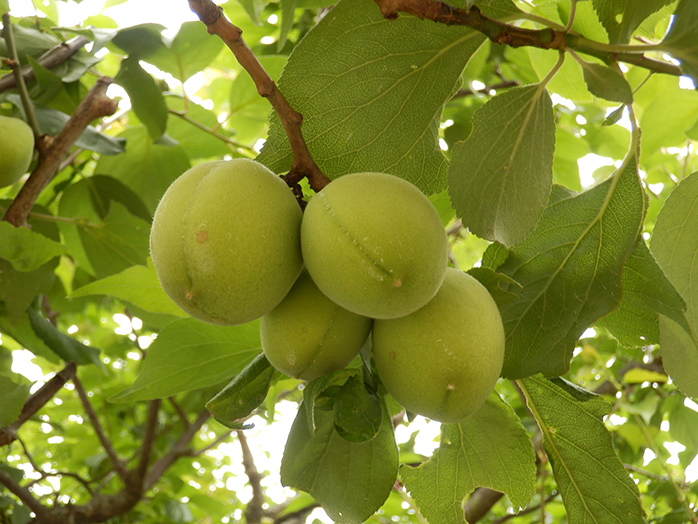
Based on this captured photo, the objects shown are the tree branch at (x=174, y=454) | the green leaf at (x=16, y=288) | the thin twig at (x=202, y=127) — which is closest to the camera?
the green leaf at (x=16, y=288)

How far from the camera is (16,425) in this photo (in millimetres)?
2051

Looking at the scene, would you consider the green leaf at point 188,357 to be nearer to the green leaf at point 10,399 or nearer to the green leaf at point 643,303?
the green leaf at point 10,399

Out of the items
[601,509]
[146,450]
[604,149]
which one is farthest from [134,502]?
[604,149]

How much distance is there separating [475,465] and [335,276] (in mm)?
763

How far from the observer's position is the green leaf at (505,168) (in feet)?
4.22

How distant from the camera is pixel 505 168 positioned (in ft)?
4.26

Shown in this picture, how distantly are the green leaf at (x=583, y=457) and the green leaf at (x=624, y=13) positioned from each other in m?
0.72

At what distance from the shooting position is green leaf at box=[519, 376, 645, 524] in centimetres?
142

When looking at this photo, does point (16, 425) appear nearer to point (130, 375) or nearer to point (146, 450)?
point (146, 450)

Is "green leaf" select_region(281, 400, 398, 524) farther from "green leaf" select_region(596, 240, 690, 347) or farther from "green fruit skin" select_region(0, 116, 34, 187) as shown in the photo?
"green fruit skin" select_region(0, 116, 34, 187)

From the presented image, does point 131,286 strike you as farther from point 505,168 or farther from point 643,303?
point 643,303

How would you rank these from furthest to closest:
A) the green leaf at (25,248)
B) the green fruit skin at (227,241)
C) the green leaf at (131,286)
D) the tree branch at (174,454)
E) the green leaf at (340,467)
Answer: the tree branch at (174,454)
the green leaf at (25,248)
the green leaf at (131,286)
the green leaf at (340,467)
the green fruit skin at (227,241)

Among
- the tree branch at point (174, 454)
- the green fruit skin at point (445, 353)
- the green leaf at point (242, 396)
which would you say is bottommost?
the tree branch at point (174, 454)

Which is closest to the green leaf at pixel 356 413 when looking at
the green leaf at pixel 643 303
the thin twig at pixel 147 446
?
the green leaf at pixel 643 303
